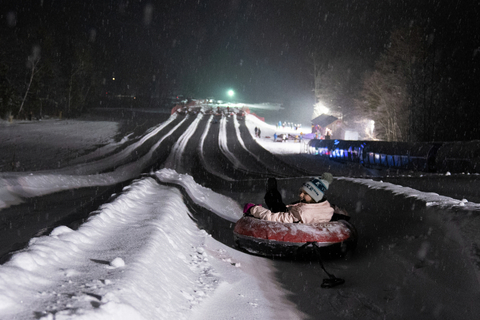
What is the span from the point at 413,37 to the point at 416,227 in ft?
134

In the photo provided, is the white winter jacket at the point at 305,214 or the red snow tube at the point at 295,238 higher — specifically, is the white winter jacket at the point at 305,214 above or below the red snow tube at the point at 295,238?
above

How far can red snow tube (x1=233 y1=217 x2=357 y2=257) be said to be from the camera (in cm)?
714

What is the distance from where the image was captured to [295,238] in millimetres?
7164

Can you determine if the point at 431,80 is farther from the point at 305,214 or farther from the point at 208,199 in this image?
the point at 305,214

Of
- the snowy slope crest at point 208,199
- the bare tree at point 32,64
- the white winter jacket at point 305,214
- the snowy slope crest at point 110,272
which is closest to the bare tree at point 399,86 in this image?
the snowy slope crest at point 208,199

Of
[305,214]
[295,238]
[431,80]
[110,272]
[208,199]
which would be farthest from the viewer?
[431,80]

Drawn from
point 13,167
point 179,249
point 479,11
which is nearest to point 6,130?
point 13,167

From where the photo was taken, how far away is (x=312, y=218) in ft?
24.7

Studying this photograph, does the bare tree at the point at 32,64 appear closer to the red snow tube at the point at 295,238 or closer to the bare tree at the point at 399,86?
the bare tree at the point at 399,86

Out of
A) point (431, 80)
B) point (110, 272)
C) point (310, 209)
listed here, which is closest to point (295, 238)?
point (310, 209)

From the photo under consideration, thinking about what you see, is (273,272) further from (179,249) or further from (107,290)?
(107,290)

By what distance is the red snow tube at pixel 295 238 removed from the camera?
7.14 meters

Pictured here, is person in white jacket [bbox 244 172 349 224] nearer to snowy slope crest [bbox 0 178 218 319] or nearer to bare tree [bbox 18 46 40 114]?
snowy slope crest [bbox 0 178 218 319]

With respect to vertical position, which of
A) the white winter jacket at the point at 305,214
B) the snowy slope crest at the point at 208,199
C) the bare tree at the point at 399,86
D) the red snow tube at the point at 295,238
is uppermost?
the bare tree at the point at 399,86
